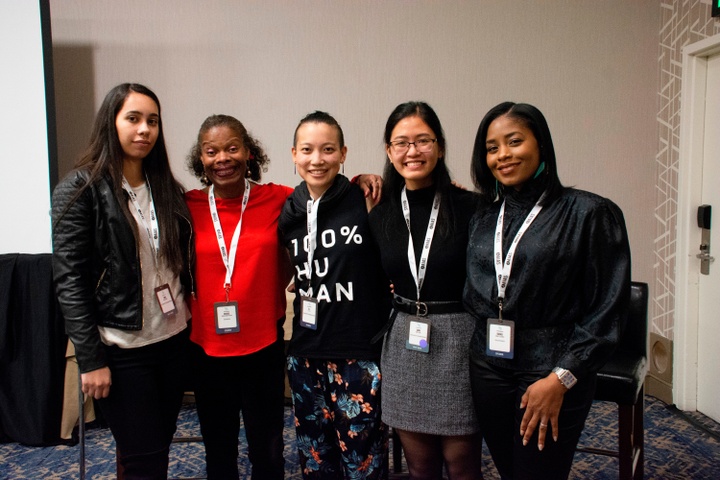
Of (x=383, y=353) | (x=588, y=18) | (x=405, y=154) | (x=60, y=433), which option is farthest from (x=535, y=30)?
(x=60, y=433)

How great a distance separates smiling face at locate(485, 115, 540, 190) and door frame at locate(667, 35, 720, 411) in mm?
2210

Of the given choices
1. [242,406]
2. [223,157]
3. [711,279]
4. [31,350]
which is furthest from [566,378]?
[31,350]

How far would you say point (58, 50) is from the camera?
10.8ft

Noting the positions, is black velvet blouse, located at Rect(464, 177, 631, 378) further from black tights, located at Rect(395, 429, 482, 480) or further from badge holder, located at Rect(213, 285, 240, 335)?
badge holder, located at Rect(213, 285, 240, 335)

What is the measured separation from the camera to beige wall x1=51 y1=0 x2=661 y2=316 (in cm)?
328

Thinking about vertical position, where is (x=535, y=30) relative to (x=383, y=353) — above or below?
above

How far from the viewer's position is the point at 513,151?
1391mm

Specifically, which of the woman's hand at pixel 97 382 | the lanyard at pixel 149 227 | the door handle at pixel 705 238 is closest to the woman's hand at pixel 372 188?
the lanyard at pixel 149 227

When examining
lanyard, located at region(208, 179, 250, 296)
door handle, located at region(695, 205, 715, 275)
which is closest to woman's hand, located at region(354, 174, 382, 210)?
lanyard, located at region(208, 179, 250, 296)

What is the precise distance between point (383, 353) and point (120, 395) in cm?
84

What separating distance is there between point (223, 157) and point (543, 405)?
1304 mm

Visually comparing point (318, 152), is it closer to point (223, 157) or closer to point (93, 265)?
point (223, 157)

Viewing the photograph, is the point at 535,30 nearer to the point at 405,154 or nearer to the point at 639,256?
the point at 639,256

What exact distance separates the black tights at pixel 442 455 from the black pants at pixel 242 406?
549 millimetres
